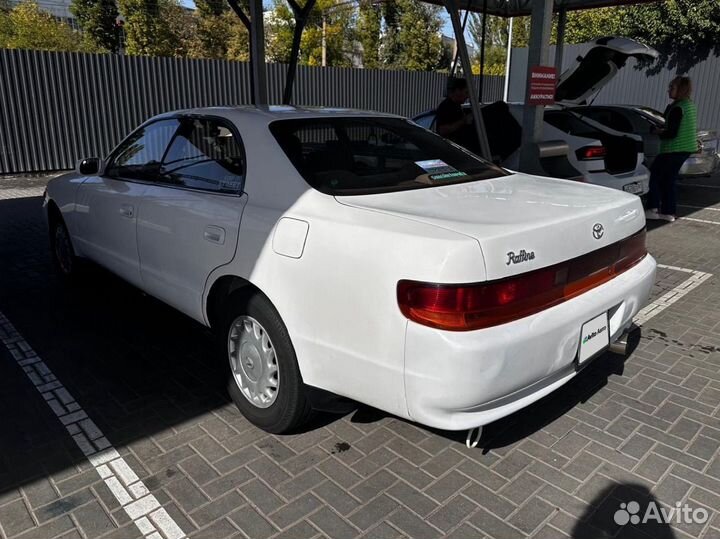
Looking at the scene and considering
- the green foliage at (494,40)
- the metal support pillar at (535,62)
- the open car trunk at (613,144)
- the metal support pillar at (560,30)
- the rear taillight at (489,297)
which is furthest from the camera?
the green foliage at (494,40)

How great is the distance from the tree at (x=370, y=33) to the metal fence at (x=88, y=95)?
2208 centimetres

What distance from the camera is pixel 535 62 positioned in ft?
20.4

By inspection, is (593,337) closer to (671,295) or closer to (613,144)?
(671,295)

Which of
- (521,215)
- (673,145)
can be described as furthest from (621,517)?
(673,145)

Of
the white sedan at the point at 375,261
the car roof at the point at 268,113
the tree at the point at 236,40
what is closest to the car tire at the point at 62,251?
the white sedan at the point at 375,261

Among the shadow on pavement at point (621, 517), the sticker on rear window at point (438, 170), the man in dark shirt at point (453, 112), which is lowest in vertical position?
the shadow on pavement at point (621, 517)

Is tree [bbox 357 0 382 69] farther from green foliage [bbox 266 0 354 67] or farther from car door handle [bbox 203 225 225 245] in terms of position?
car door handle [bbox 203 225 225 245]

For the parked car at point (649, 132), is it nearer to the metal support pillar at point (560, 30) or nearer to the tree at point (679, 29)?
the metal support pillar at point (560, 30)

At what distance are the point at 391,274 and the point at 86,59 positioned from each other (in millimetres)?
12454

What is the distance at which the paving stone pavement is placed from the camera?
246 cm

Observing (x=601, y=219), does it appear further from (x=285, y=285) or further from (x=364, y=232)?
(x=285, y=285)

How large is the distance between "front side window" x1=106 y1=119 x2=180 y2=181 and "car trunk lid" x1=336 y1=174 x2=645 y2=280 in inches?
69.9

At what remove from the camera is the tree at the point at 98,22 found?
94.9 feet

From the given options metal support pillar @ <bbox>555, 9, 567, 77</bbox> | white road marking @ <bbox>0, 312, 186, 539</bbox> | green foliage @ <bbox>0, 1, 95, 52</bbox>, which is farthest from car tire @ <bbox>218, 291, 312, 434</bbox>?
green foliage @ <bbox>0, 1, 95, 52</bbox>
